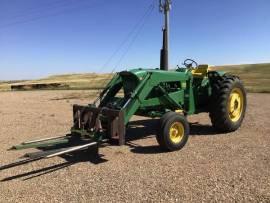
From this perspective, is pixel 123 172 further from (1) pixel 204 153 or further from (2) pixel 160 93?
(2) pixel 160 93

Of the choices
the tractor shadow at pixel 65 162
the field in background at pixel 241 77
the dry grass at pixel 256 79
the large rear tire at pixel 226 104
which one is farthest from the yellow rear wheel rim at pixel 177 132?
the dry grass at pixel 256 79

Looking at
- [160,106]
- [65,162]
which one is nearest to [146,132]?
[160,106]

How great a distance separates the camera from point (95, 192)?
5340 millimetres

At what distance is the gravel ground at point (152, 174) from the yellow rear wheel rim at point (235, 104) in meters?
0.85

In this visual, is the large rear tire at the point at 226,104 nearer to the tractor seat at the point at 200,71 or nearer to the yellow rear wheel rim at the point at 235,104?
the yellow rear wheel rim at the point at 235,104

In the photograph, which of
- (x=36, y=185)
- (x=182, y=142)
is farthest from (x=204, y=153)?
(x=36, y=185)

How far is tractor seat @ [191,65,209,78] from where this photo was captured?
9648mm

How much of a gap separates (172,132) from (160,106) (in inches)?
49.3

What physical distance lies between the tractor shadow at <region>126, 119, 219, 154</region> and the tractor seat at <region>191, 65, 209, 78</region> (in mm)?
1531

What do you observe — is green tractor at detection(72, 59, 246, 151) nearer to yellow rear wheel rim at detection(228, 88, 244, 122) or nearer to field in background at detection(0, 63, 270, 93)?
yellow rear wheel rim at detection(228, 88, 244, 122)

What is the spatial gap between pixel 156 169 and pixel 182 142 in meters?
1.57

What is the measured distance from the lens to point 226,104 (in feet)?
30.7

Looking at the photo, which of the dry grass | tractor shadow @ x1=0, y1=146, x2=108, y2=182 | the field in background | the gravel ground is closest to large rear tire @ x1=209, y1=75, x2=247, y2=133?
the gravel ground

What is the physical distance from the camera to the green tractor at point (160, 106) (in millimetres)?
7398
